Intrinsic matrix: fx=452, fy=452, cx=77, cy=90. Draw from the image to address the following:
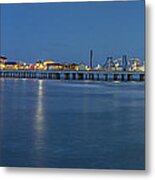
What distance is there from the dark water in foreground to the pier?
0.04 meters

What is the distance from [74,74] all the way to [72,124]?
32 cm

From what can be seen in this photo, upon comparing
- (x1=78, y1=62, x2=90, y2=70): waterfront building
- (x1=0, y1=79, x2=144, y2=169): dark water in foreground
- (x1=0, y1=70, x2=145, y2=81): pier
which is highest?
(x1=78, y1=62, x2=90, y2=70): waterfront building

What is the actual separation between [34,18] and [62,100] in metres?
0.56

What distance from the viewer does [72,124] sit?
2.86 meters

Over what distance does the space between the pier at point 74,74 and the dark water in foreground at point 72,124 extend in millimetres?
37

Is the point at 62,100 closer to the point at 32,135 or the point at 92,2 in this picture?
the point at 32,135

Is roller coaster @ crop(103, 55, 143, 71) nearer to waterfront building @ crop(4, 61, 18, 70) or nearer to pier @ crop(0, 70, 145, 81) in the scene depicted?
pier @ crop(0, 70, 145, 81)

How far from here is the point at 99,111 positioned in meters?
2.84

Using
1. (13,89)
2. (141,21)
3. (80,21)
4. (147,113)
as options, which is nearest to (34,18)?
(80,21)

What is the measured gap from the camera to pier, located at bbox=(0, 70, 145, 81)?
2.88m

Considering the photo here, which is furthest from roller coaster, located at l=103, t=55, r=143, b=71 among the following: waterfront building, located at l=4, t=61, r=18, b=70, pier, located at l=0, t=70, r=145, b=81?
waterfront building, located at l=4, t=61, r=18, b=70

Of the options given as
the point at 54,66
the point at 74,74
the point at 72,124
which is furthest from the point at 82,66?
the point at 72,124

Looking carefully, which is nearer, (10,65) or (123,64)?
(123,64)

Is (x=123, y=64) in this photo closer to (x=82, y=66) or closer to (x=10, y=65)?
(x=82, y=66)
